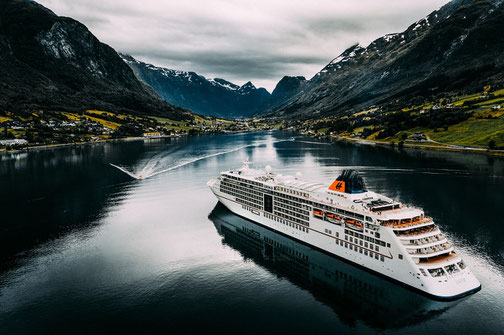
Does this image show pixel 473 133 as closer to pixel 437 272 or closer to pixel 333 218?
pixel 333 218

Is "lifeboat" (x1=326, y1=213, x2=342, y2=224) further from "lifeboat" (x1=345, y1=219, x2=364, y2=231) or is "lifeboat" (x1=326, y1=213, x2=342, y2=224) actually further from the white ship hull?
"lifeboat" (x1=345, y1=219, x2=364, y2=231)

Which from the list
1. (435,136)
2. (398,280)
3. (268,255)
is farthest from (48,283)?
(435,136)

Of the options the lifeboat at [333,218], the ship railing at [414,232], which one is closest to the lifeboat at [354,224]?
the lifeboat at [333,218]

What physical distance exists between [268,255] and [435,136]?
169m

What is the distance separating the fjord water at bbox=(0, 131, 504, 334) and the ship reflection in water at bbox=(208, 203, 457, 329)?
181mm

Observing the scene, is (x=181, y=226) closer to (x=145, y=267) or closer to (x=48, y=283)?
(x=145, y=267)

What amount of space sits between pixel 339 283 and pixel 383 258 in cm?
707

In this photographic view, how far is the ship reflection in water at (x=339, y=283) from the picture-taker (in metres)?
38.8

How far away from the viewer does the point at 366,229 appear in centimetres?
4622

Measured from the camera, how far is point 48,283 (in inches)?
1817

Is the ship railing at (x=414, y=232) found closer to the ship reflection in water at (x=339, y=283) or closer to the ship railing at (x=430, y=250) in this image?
the ship railing at (x=430, y=250)

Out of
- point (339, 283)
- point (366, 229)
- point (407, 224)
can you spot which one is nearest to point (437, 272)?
point (407, 224)

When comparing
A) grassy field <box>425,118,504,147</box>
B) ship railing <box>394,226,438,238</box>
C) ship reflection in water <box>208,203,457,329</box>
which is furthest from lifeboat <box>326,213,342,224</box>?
grassy field <box>425,118,504,147</box>

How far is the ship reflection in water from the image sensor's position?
3875 cm
